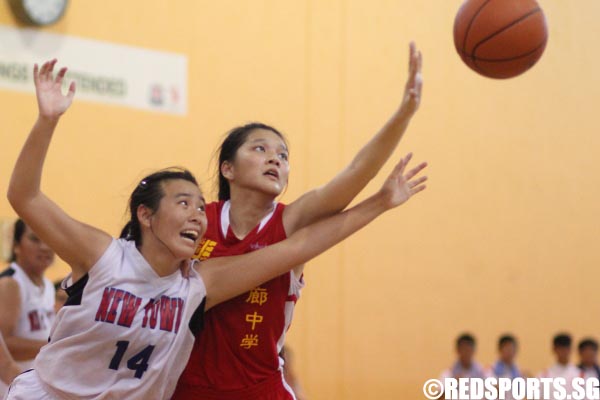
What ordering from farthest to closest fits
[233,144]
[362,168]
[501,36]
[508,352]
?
[508,352] → [501,36] → [233,144] → [362,168]

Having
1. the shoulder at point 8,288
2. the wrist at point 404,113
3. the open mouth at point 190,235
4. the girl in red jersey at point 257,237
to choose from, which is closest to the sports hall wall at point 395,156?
the shoulder at point 8,288

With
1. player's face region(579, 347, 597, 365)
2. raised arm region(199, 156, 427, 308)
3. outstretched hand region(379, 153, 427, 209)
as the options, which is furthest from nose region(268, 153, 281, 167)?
player's face region(579, 347, 597, 365)

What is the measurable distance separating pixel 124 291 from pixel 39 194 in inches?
15.7

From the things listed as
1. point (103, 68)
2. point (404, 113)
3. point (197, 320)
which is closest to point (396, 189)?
point (404, 113)

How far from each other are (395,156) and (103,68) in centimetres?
282

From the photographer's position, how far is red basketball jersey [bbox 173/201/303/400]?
10.7 ft

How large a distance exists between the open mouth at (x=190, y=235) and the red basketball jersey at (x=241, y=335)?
251mm

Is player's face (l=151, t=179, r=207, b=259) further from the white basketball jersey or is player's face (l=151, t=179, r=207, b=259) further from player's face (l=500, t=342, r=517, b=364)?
player's face (l=500, t=342, r=517, b=364)

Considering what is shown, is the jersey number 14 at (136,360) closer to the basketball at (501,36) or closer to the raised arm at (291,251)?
the raised arm at (291,251)

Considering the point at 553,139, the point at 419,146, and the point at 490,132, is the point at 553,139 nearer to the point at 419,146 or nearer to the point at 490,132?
the point at 490,132

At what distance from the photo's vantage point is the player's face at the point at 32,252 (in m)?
4.84

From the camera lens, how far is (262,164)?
3.34m

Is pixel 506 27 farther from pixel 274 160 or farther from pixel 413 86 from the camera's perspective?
pixel 274 160

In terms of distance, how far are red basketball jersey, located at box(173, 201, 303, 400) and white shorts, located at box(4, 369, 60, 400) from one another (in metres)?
0.46
